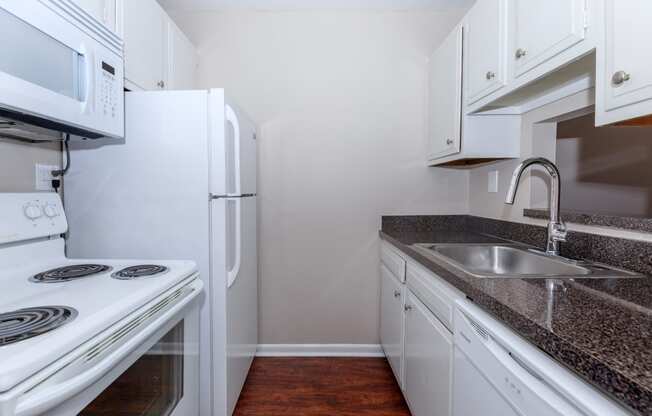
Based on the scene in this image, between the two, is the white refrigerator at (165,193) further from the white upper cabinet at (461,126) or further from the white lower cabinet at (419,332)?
the white upper cabinet at (461,126)

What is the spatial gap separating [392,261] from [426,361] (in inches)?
25.5

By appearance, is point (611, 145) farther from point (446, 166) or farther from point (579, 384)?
point (579, 384)

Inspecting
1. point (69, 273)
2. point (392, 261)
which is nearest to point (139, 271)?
point (69, 273)

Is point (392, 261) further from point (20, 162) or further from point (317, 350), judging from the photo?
point (20, 162)

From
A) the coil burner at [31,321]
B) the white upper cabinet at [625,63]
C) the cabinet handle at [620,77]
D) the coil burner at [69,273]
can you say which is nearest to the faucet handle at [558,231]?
the white upper cabinet at [625,63]

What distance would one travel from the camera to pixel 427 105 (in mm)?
2301

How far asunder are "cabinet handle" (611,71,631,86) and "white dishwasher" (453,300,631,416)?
2.44ft

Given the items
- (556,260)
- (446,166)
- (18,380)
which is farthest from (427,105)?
(18,380)

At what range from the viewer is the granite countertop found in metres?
0.49

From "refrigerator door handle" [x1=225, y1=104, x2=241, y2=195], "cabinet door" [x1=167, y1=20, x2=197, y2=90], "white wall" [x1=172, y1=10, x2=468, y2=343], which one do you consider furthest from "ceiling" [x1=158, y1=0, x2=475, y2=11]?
"refrigerator door handle" [x1=225, y1=104, x2=241, y2=195]

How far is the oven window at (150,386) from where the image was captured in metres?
0.83

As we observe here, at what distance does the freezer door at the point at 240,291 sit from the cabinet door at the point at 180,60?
2.75ft

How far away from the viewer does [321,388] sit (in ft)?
6.39

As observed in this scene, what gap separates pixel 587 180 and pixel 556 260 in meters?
1.15
